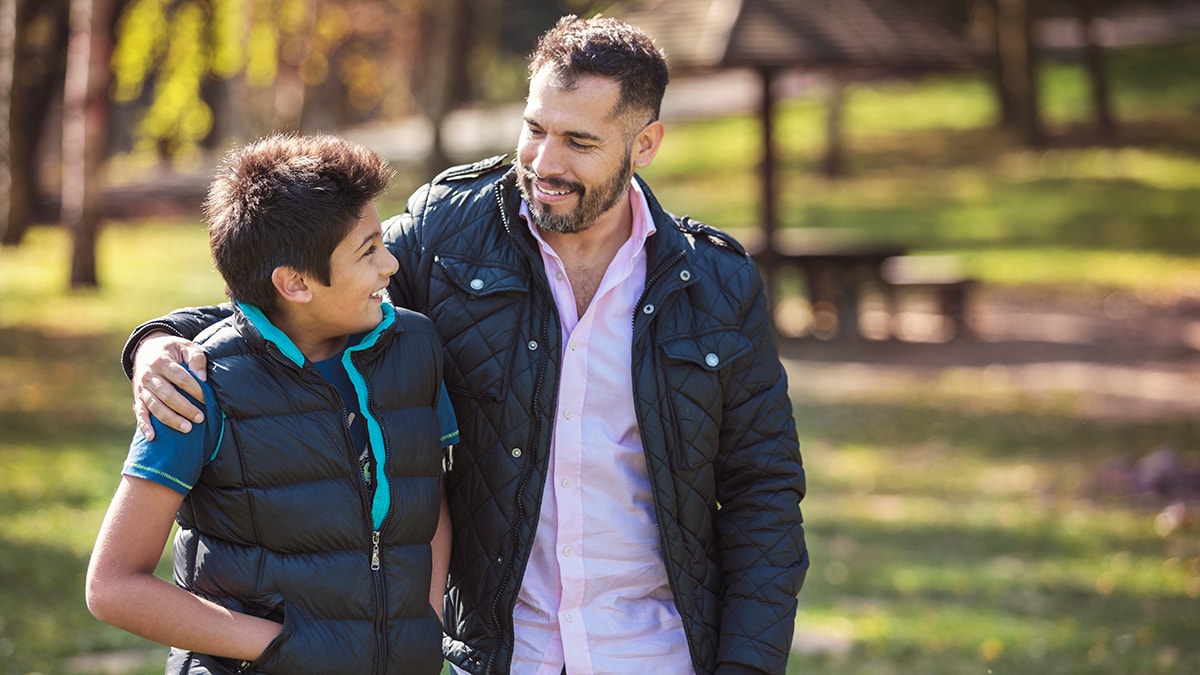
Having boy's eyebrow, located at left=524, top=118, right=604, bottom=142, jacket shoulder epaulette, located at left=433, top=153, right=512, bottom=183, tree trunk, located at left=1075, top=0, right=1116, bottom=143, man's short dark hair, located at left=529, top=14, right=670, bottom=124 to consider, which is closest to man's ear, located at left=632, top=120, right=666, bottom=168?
man's short dark hair, located at left=529, top=14, right=670, bottom=124

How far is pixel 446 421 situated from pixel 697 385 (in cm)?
54

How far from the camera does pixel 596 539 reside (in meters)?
3.20

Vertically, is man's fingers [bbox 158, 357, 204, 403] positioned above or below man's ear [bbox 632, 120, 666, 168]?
below

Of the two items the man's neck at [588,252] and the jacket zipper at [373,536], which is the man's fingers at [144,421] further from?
the man's neck at [588,252]

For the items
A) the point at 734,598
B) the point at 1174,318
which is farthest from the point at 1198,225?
the point at 734,598

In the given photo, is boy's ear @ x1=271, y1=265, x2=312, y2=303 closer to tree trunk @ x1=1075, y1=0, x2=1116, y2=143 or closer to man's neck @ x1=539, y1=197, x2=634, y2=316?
man's neck @ x1=539, y1=197, x2=634, y2=316

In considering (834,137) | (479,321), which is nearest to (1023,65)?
(834,137)

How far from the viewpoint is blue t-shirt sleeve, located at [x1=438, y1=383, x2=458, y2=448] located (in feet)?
9.99

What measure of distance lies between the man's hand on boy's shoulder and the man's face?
83 centimetres

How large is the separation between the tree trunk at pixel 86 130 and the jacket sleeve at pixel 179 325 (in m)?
14.3

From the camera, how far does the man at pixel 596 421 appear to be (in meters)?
3.16

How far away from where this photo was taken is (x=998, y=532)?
31.2ft

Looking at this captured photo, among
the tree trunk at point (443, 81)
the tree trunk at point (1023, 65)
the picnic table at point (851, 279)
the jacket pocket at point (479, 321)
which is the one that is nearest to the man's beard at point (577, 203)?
the jacket pocket at point (479, 321)

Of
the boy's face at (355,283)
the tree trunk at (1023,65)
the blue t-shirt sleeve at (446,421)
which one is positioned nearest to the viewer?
the boy's face at (355,283)
